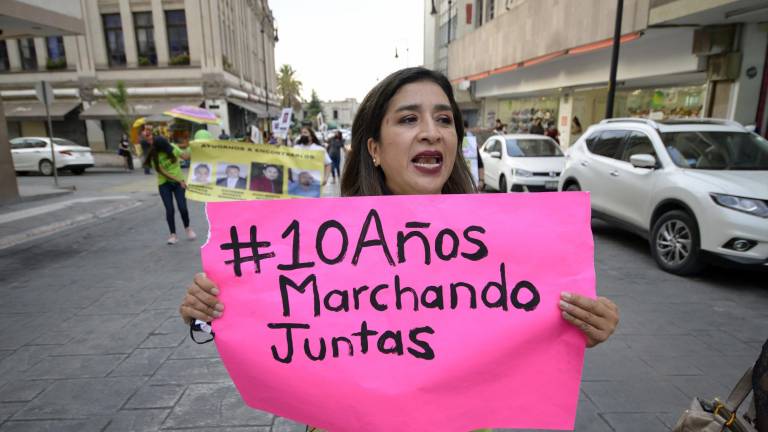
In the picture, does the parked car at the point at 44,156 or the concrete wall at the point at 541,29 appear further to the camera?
the parked car at the point at 44,156

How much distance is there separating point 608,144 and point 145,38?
30989 mm

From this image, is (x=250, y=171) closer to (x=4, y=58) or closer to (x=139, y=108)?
(x=139, y=108)

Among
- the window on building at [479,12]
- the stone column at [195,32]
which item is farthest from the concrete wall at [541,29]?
the stone column at [195,32]

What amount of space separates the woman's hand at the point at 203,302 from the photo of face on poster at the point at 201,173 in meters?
5.07

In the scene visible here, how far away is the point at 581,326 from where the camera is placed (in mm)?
1311

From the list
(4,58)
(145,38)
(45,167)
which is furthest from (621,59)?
(4,58)

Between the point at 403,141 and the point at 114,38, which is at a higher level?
the point at 114,38

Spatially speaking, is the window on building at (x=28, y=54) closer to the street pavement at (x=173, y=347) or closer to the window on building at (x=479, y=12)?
the window on building at (x=479, y=12)

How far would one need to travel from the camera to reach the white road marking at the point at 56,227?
294 inches

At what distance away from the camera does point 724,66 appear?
10.6 m

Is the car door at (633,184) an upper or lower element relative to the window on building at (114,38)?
lower

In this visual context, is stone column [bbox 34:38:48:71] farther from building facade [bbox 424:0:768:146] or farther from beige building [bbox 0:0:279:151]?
building facade [bbox 424:0:768:146]

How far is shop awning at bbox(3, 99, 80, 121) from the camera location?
28.2m

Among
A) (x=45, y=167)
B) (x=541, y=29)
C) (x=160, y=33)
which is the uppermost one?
(x=160, y=33)
